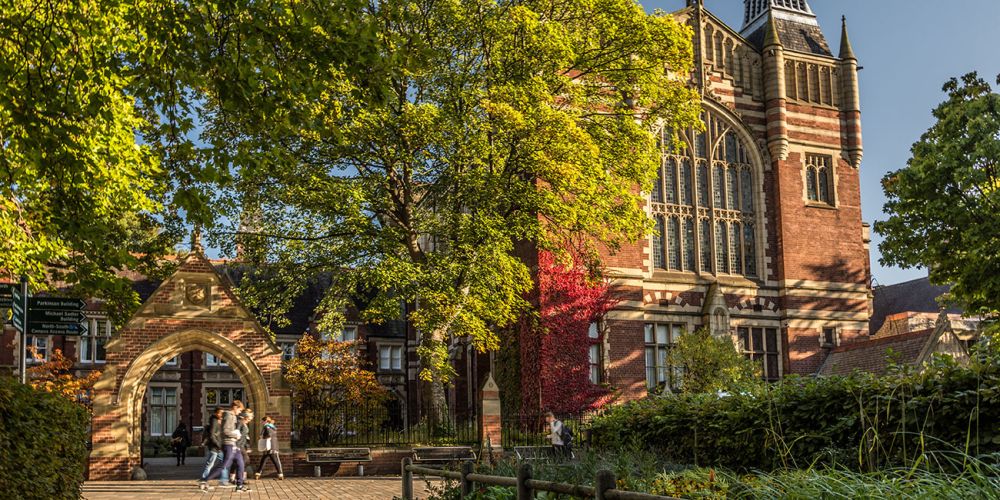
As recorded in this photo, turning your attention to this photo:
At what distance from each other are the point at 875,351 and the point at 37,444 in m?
29.0

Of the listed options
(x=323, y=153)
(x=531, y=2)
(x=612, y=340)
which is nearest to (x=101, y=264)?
(x=323, y=153)

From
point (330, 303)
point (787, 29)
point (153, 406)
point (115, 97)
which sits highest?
point (787, 29)

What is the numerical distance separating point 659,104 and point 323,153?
31.0 feet

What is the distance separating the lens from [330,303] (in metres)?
26.5

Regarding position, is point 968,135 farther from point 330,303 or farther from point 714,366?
point 330,303

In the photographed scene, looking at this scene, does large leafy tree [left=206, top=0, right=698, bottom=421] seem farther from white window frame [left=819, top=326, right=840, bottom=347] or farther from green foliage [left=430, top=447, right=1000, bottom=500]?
green foliage [left=430, top=447, right=1000, bottom=500]

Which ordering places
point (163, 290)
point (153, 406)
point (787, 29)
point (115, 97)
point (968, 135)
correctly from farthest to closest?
1. point (153, 406)
2. point (787, 29)
3. point (968, 135)
4. point (163, 290)
5. point (115, 97)

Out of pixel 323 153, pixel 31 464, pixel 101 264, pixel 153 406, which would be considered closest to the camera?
pixel 31 464

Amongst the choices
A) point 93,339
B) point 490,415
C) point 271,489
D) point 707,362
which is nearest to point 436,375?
point 490,415

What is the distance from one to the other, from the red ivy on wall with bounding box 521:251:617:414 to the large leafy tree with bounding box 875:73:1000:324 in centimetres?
897

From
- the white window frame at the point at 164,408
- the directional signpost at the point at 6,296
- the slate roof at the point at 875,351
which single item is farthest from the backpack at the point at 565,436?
the white window frame at the point at 164,408

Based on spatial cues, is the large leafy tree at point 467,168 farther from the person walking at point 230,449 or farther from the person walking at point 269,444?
the person walking at point 230,449

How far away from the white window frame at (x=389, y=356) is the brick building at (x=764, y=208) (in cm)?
1825

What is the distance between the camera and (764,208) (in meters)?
36.8
